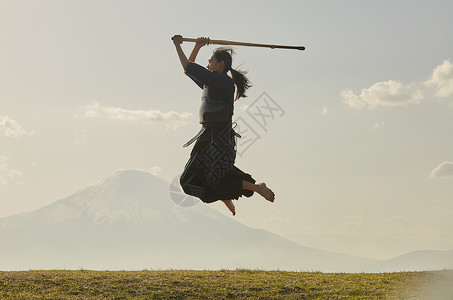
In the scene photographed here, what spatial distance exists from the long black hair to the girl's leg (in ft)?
4.46

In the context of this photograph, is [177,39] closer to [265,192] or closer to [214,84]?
[214,84]

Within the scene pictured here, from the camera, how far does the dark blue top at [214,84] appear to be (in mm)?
7500

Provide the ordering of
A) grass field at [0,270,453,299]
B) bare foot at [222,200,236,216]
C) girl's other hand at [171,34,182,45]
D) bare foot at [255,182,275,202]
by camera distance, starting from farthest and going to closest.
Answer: grass field at [0,270,453,299] < bare foot at [222,200,236,216] < bare foot at [255,182,275,202] < girl's other hand at [171,34,182,45]

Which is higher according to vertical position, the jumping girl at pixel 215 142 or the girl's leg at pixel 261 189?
the jumping girl at pixel 215 142

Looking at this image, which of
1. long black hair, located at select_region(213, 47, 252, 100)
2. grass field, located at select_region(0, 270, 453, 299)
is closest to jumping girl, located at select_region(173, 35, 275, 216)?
long black hair, located at select_region(213, 47, 252, 100)

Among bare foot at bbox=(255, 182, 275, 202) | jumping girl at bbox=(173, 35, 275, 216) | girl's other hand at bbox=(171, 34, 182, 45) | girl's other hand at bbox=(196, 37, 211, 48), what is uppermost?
girl's other hand at bbox=(196, 37, 211, 48)

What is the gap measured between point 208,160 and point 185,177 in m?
0.43

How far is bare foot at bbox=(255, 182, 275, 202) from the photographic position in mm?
→ 7559

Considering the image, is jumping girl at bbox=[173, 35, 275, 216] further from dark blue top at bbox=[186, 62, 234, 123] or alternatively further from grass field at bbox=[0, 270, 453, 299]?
grass field at bbox=[0, 270, 453, 299]

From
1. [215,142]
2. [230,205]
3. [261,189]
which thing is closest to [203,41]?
[215,142]

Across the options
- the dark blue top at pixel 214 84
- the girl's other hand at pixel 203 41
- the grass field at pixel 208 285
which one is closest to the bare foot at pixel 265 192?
the dark blue top at pixel 214 84

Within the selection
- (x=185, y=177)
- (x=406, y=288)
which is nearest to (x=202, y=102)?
(x=185, y=177)

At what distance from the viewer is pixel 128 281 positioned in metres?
16.0

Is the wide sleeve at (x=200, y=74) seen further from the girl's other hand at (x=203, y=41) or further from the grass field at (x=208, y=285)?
the grass field at (x=208, y=285)
